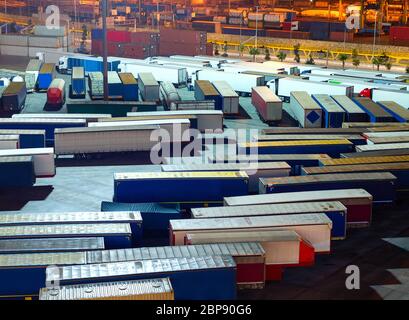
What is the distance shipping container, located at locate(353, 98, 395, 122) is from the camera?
→ 218 feet

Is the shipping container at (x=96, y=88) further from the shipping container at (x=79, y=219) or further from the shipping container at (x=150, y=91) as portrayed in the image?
the shipping container at (x=79, y=219)

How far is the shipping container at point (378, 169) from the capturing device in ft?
156

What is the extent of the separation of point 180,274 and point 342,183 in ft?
61.5

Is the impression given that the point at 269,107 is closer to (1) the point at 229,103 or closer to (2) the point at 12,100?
(1) the point at 229,103

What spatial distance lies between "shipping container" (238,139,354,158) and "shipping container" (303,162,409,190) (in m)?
5.94

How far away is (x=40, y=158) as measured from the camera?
51.0 meters

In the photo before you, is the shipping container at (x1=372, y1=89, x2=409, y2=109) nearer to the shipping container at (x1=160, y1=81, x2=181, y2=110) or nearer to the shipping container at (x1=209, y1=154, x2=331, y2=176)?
the shipping container at (x1=160, y1=81, x2=181, y2=110)

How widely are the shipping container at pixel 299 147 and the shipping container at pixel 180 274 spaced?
23.8 m

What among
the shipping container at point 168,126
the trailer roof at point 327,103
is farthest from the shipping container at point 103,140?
the trailer roof at point 327,103

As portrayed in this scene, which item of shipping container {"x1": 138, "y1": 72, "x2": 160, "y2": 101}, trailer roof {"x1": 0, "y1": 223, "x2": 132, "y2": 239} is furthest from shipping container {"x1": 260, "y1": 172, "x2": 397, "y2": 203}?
shipping container {"x1": 138, "y1": 72, "x2": 160, "y2": 101}

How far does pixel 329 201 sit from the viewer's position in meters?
41.0

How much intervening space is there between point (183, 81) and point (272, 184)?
2146 inches

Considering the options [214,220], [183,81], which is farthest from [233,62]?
[214,220]
